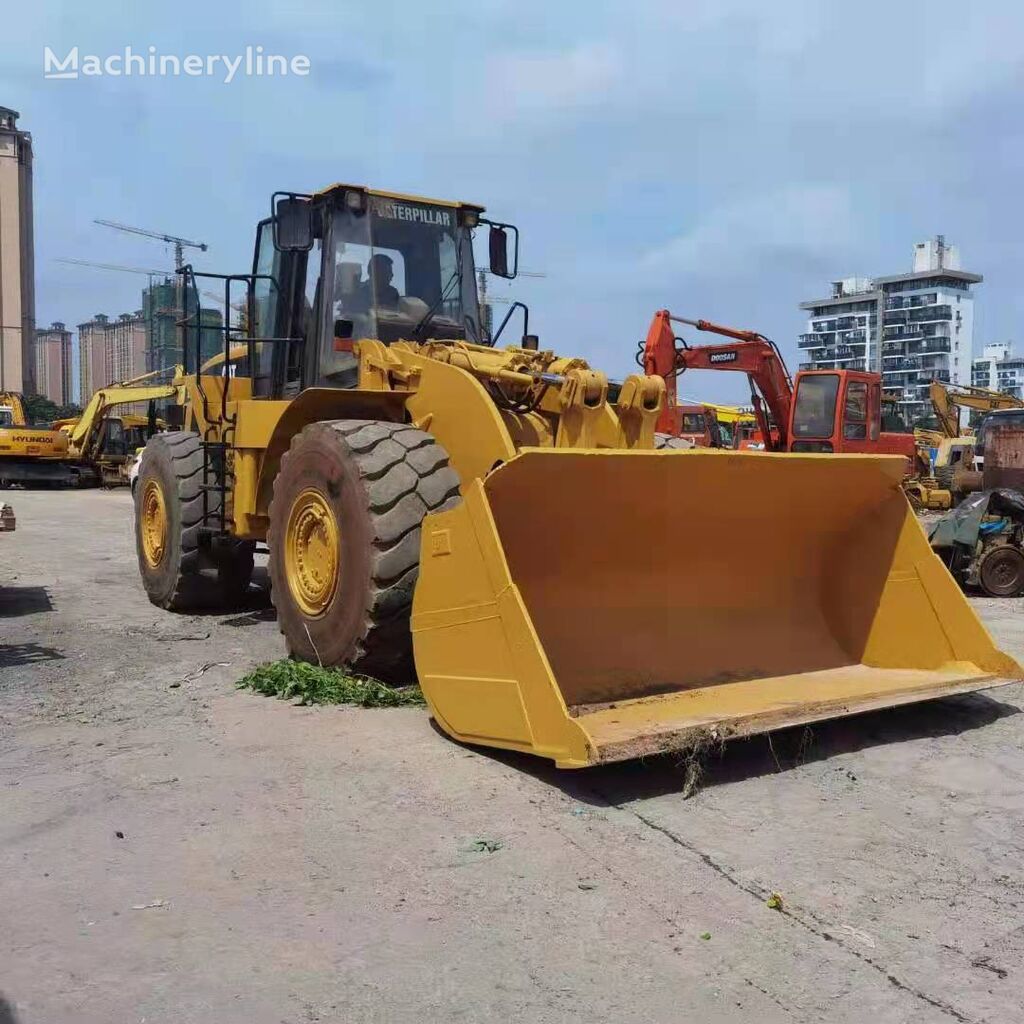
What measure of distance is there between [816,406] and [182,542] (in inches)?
454

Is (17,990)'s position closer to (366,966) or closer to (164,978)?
(164,978)

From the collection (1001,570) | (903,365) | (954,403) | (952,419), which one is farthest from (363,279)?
(903,365)

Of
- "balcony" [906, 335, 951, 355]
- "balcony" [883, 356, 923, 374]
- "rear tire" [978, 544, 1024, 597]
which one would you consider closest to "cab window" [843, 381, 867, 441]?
"rear tire" [978, 544, 1024, 597]

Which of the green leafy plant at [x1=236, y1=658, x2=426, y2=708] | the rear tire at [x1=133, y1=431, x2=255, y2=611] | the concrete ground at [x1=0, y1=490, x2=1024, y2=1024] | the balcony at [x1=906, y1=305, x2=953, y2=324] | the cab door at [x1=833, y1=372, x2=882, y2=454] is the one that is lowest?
the concrete ground at [x1=0, y1=490, x2=1024, y2=1024]

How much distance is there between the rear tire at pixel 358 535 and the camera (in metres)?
4.98

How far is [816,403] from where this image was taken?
16391mm

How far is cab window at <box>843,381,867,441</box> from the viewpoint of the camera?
16312 mm

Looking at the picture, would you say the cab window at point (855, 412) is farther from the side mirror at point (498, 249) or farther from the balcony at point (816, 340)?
the balcony at point (816, 340)

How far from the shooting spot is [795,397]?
53.7ft

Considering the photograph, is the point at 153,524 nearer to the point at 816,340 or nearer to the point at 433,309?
the point at 433,309

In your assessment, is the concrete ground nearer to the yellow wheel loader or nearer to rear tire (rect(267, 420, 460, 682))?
the yellow wheel loader

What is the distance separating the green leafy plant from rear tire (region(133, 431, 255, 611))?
2655 millimetres

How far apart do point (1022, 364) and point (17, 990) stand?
14261 centimetres

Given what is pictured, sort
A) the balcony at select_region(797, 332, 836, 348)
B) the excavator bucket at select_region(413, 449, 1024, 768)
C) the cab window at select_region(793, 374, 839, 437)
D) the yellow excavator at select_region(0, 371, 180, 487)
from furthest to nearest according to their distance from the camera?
the balcony at select_region(797, 332, 836, 348)
the yellow excavator at select_region(0, 371, 180, 487)
the cab window at select_region(793, 374, 839, 437)
the excavator bucket at select_region(413, 449, 1024, 768)
